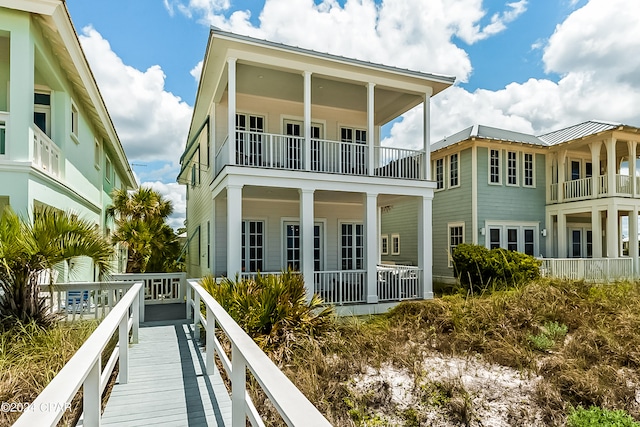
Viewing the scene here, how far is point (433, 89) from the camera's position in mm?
11320

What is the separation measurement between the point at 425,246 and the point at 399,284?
1384 millimetres

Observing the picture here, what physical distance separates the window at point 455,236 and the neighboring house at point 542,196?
44 millimetres

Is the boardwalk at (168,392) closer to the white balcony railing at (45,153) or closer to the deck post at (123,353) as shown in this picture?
the deck post at (123,353)

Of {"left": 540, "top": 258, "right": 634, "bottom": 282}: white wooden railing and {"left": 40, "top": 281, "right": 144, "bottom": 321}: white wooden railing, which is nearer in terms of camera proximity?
{"left": 40, "top": 281, "right": 144, "bottom": 321}: white wooden railing

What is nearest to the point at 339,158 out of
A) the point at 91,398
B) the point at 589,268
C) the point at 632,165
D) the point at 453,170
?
the point at 453,170

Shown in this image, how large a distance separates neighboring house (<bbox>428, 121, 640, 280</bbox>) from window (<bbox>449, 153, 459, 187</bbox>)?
0.13 ft

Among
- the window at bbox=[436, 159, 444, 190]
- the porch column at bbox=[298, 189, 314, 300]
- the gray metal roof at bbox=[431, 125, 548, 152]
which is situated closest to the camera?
the porch column at bbox=[298, 189, 314, 300]

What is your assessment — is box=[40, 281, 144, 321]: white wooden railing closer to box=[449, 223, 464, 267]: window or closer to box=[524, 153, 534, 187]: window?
box=[449, 223, 464, 267]: window

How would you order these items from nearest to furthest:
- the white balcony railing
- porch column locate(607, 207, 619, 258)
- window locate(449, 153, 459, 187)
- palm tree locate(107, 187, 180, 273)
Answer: the white balcony railing → palm tree locate(107, 187, 180, 273) → porch column locate(607, 207, 619, 258) → window locate(449, 153, 459, 187)

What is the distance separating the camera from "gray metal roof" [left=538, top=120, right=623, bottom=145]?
15766 mm

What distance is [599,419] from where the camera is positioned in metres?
4.32

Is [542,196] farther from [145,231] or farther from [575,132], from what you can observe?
[145,231]

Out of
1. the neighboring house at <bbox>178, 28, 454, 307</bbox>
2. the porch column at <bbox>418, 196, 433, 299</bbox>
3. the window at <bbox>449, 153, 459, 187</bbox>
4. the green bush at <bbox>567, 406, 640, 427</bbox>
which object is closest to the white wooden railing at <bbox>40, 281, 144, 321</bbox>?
the neighboring house at <bbox>178, 28, 454, 307</bbox>

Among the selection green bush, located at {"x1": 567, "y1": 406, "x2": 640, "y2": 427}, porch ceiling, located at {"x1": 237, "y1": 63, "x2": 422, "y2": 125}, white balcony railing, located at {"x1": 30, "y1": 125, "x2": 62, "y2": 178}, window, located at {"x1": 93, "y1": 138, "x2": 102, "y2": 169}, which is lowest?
green bush, located at {"x1": 567, "y1": 406, "x2": 640, "y2": 427}
